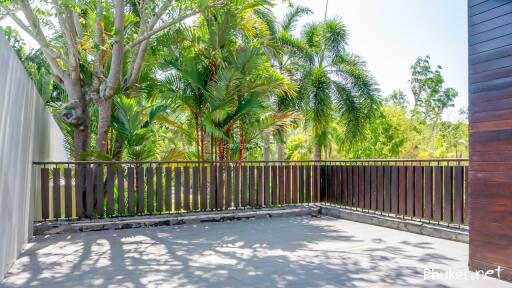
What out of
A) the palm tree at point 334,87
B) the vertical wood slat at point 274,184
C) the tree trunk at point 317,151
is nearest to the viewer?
the vertical wood slat at point 274,184

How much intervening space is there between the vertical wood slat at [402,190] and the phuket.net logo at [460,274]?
8.36 feet

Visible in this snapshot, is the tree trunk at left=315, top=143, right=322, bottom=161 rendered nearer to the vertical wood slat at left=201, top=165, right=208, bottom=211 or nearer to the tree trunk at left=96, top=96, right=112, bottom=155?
the vertical wood slat at left=201, top=165, right=208, bottom=211

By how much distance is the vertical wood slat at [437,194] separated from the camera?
5.97 meters

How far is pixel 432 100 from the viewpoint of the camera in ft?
106

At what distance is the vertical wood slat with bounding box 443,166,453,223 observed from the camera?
5828 millimetres

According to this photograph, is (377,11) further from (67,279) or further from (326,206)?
(67,279)

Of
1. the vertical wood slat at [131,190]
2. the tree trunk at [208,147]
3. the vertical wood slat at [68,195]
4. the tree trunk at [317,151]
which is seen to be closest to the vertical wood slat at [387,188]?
the tree trunk at [208,147]

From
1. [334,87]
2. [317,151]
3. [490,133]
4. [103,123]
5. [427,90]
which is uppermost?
[427,90]

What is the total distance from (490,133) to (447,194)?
222 centimetres

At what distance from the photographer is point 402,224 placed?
256 inches

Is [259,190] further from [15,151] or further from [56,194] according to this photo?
[15,151]

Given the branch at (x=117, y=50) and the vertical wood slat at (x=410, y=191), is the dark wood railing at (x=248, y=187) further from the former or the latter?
the branch at (x=117, y=50)

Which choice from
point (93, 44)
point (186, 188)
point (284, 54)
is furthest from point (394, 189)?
point (284, 54)

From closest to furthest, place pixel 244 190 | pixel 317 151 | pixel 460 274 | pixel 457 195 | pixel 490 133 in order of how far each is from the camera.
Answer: pixel 490 133
pixel 460 274
pixel 457 195
pixel 244 190
pixel 317 151
